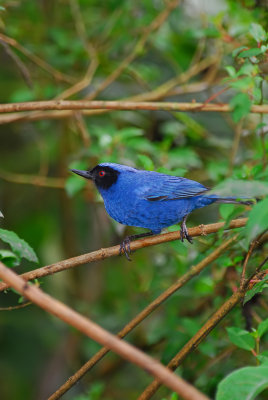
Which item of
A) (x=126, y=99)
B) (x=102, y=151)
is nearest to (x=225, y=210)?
(x=102, y=151)

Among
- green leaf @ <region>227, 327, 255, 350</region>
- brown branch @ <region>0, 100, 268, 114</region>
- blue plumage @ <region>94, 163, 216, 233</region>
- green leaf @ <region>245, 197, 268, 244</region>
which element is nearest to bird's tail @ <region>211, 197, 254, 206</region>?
blue plumage @ <region>94, 163, 216, 233</region>

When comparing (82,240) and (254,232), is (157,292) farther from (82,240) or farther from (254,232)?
(254,232)

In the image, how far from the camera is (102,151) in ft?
12.7

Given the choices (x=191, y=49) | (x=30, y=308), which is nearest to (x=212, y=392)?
(x=30, y=308)

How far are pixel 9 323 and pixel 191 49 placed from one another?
11.4 feet

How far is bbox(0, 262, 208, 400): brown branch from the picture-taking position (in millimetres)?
1260

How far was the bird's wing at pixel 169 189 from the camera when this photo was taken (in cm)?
329

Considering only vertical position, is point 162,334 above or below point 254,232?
below

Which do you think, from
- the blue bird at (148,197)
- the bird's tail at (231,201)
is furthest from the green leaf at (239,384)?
the blue bird at (148,197)

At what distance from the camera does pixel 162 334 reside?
382cm

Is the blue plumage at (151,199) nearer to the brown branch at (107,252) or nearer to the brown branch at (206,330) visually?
the brown branch at (107,252)

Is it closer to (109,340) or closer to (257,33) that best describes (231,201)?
(257,33)

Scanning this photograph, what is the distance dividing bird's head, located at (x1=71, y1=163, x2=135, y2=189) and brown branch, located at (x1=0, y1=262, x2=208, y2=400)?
1862 millimetres

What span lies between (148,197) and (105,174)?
361mm
